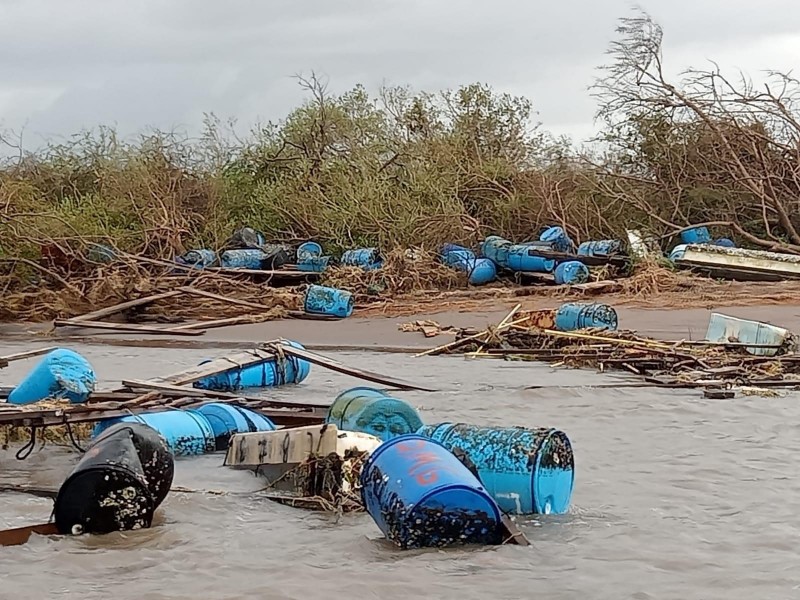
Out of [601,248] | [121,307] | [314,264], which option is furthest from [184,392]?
[601,248]

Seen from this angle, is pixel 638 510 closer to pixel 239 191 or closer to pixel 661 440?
pixel 661 440

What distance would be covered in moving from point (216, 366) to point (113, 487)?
4170mm

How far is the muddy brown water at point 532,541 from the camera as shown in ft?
14.4

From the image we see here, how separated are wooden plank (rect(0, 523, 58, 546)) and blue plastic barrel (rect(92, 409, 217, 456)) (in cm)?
175

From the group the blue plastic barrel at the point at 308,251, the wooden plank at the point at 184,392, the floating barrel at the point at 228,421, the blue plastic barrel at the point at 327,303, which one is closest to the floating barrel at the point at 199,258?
the blue plastic barrel at the point at 308,251

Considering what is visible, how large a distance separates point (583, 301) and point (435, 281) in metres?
3.04

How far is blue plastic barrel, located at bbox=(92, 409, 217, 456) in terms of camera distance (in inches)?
269

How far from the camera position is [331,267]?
1930cm

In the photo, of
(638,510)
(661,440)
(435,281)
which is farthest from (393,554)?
(435,281)

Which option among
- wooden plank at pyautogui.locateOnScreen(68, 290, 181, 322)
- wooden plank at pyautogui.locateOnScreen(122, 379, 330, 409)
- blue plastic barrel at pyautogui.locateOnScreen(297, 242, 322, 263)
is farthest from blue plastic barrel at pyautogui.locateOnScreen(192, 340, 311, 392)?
blue plastic barrel at pyautogui.locateOnScreen(297, 242, 322, 263)

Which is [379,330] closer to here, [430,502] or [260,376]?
[260,376]

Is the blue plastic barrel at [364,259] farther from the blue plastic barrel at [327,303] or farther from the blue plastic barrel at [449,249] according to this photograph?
the blue plastic barrel at [327,303]

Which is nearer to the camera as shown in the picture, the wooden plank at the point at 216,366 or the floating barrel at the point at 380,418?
the floating barrel at the point at 380,418

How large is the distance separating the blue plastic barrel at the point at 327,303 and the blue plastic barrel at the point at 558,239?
198 inches
